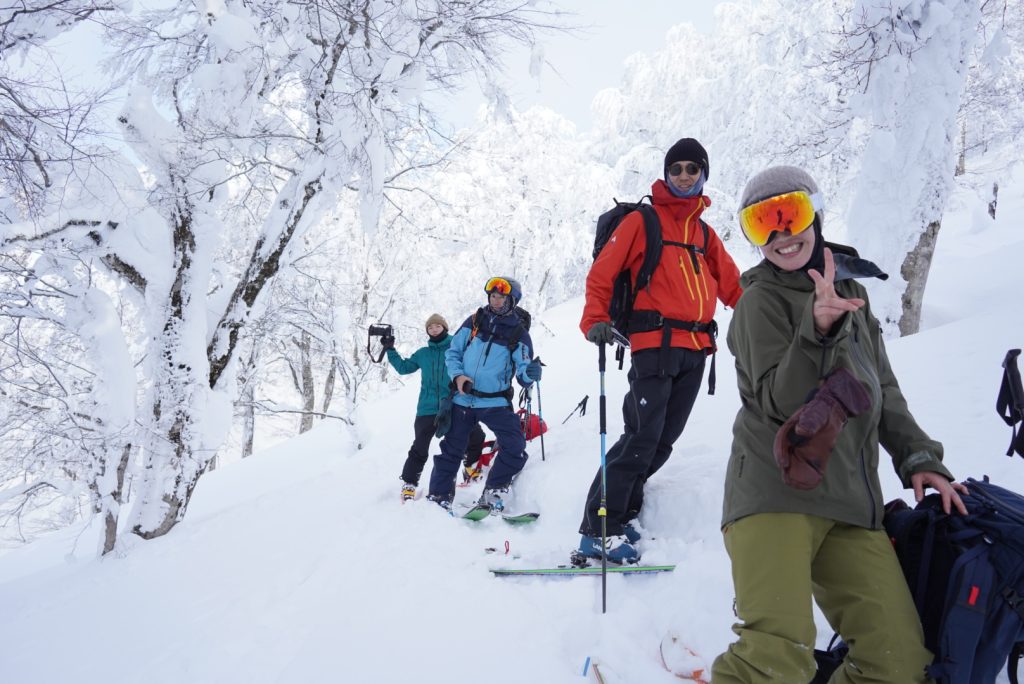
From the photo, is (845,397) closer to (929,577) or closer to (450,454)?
(929,577)

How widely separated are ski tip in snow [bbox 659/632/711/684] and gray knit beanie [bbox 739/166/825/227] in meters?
1.84

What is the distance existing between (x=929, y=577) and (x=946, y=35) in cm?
858

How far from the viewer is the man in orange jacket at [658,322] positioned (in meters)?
3.33

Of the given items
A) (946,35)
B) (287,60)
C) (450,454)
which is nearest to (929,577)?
(450,454)

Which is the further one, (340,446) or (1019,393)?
(340,446)

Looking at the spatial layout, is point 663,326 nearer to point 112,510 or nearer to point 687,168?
point 687,168

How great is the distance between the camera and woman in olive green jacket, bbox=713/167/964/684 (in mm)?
1625

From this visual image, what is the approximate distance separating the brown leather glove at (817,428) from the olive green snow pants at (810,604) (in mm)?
251

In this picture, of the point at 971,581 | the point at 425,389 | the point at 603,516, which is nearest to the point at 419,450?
the point at 425,389

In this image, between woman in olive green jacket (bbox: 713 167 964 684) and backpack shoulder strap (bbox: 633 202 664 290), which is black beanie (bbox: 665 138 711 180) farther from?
woman in olive green jacket (bbox: 713 167 964 684)

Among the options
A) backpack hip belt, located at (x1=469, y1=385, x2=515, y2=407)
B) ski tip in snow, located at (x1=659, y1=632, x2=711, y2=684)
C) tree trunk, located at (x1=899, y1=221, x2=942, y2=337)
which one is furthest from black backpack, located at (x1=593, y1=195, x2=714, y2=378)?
tree trunk, located at (x1=899, y1=221, x2=942, y2=337)

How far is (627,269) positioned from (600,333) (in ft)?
1.78

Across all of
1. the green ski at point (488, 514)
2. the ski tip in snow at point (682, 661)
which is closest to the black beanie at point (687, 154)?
the ski tip in snow at point (682, 661)

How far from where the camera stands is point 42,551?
34.8 feet
